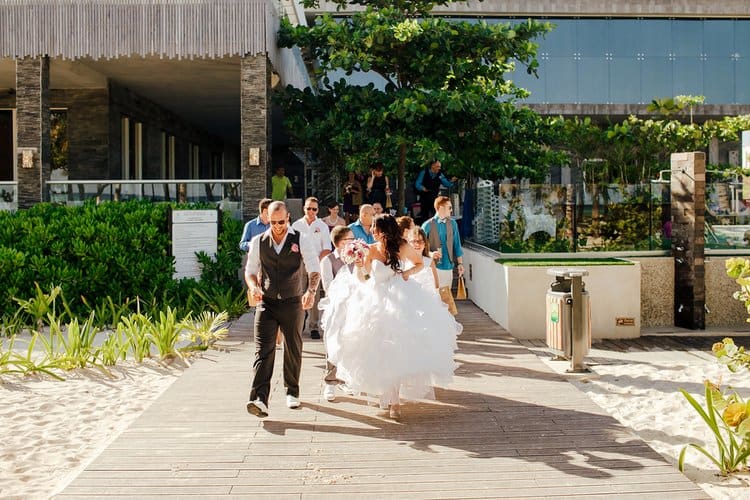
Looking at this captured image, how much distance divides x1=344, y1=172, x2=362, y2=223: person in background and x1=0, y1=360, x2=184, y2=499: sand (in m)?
8.18

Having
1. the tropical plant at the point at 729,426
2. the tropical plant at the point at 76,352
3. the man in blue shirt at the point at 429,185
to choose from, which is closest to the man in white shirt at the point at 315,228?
the tropical plant at the point at 76,352

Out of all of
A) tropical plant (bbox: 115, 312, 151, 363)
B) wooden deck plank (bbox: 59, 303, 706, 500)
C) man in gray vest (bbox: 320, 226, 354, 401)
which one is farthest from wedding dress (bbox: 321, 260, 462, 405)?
tropical plant (bbox: 115, 312, 151, 363)

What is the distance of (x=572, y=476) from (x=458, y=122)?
11644 millimetres

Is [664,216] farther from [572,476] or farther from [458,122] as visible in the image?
[572,476]

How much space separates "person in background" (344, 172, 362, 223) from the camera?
1736 centimetres

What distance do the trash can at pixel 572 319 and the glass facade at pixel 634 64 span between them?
21.1 m

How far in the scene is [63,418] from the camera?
725 centimetres

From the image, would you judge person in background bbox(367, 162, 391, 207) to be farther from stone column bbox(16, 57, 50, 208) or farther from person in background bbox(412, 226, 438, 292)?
person in background bbox(412, 226, 438, 292)

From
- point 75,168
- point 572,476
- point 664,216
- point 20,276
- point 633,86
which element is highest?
point 633,86

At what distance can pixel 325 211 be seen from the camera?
2056cm

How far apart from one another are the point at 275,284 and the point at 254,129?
8.76 meters

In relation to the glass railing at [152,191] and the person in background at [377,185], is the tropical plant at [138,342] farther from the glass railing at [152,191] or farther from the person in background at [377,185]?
the person in background at [377,185]

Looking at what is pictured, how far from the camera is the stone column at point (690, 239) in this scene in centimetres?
1270

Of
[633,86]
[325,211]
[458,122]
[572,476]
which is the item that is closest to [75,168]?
[325,211]
